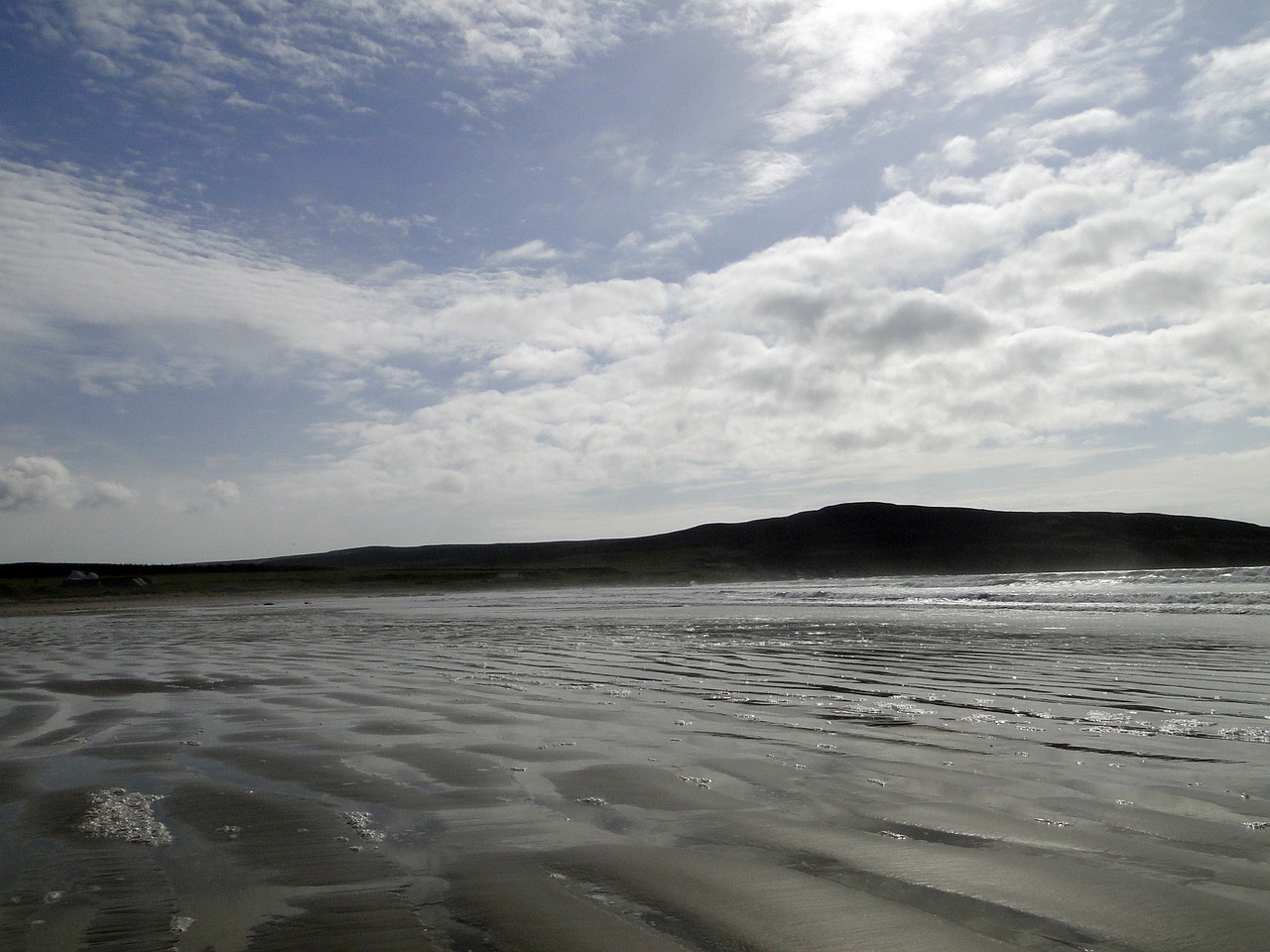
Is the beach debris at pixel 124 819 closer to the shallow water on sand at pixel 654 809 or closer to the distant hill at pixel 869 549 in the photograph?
the shallow water on sand at pixel 654 809

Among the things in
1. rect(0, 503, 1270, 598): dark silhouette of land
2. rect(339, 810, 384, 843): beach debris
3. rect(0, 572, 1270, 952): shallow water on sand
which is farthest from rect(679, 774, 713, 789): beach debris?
rect(0, 503, 1270, 598): dark silhouette of land

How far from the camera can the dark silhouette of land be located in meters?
64.1

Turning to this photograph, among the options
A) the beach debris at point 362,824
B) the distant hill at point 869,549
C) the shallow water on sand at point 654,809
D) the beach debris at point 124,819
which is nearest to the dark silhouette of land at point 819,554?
the distant hill at point 869,549

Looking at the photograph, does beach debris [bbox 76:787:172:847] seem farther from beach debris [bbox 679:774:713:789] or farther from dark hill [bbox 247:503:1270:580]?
dark hill [bbox 247:503:1270:580]

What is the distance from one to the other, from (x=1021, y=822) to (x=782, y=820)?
37.8 inches

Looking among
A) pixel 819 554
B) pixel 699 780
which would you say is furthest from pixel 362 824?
pixel 819 554

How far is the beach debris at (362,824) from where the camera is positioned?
3.40 meters

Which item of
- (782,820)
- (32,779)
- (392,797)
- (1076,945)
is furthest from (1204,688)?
(32,779)

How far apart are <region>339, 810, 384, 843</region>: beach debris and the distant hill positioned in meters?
62.6

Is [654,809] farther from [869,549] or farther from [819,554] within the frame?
[869,549]

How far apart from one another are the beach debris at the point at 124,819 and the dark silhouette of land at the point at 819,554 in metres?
51.3

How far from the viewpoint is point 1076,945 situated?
2322 millimetres

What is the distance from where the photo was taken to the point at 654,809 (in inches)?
150

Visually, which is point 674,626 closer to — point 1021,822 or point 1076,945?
point 1021,822
